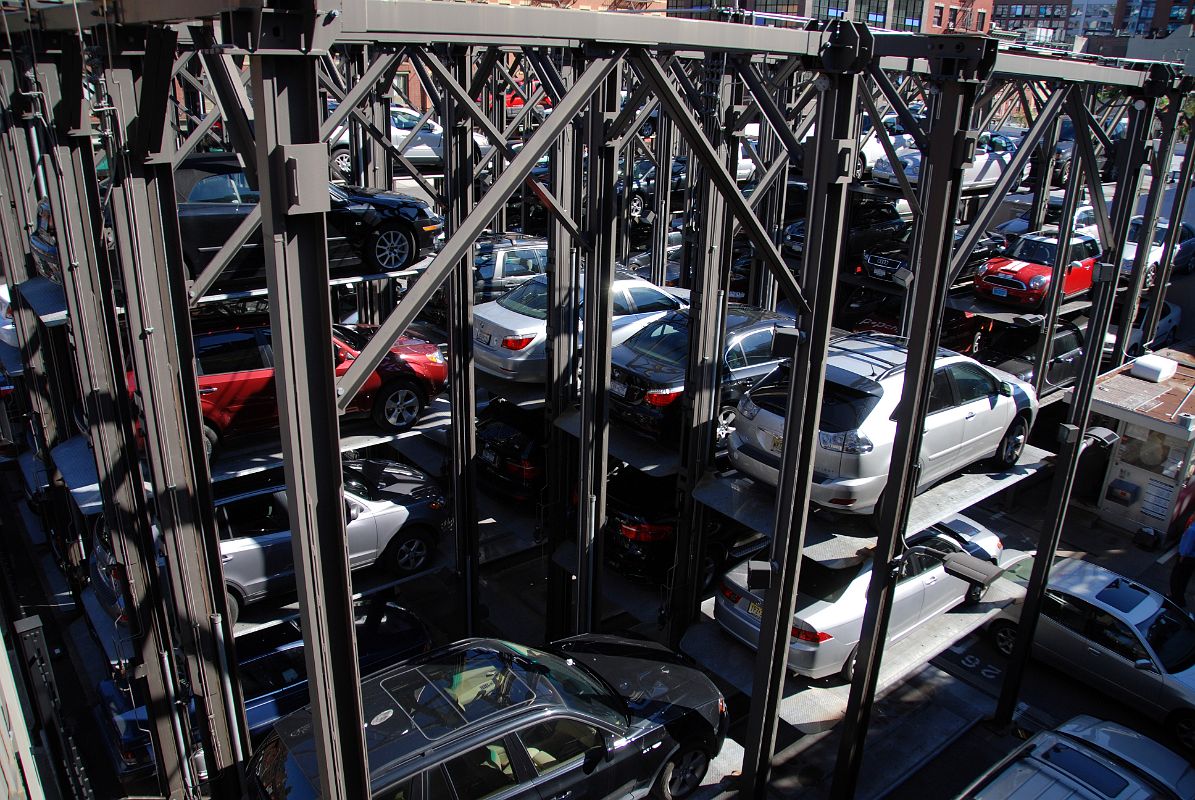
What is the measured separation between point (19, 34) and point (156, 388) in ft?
9.51

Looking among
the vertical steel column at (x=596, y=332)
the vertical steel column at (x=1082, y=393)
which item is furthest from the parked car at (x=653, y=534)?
the vertical steel column at (x=1082, y=393)

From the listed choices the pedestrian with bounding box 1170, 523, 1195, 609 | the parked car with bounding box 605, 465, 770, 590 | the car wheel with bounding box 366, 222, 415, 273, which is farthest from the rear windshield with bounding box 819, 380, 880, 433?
the pedestrian with bounding box 1170, 523, 1195, 609

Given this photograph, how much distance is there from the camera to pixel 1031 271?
14.2 m

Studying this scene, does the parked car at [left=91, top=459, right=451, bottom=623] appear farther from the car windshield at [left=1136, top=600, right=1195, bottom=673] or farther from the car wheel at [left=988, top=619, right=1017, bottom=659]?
the car windshield at [left=1136, top=600, right=1195, bottom=673]

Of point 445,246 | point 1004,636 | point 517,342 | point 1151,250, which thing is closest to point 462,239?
point 445,246

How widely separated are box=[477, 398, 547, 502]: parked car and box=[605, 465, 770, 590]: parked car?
990 mm

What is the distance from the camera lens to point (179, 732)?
22.7 ft

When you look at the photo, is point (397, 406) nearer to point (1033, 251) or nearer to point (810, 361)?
point (810, 361)

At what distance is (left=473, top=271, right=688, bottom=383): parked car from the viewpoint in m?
9.83

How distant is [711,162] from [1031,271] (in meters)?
11.1

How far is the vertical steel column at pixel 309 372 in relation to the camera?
9.56ft

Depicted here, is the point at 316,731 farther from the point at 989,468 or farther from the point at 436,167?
the point at 436,167

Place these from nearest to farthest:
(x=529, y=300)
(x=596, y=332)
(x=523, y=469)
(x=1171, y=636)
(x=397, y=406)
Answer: (x=596, y=332), (x=1171, y=636), (x=397, y=406), (x=523, y=469), (x=529, y=300)

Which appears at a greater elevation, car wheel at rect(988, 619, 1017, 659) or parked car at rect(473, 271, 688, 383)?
parked car at rect(473, 271, 688, 383)
